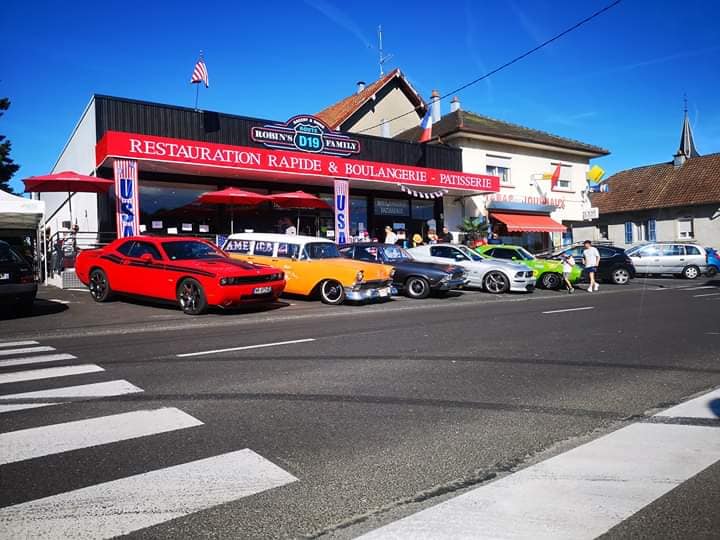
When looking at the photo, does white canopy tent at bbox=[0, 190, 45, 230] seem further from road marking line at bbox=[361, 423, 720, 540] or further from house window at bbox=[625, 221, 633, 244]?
house window at bbox=[625, 221, 633, 244]

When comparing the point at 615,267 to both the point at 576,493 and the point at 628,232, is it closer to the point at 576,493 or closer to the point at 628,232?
the point at 576,493

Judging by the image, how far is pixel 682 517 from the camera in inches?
107

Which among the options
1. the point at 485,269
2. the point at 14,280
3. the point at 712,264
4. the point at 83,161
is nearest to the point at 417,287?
the point at 485,269

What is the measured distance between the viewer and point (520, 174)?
3017cm

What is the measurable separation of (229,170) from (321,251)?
264 inches

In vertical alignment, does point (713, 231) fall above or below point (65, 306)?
above

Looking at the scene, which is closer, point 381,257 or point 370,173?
point 381,257

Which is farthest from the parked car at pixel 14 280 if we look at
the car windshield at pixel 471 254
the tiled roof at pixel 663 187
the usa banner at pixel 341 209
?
the tiled roof at pixel 663 187

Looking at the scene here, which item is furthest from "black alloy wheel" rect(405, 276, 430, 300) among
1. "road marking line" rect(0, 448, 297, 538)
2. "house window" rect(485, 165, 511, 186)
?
"house window" rect(485, 165, 511, 186)

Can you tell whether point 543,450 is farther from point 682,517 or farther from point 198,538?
point 198,538

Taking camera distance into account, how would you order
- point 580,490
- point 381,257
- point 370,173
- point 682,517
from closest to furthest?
point 682,517, point 580,490, point 381,257, point 370,173

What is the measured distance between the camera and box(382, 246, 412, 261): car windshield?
15961 millimetres

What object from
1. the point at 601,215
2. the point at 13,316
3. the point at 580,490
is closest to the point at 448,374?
the point at 580,490

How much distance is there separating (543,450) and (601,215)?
4312 cm
